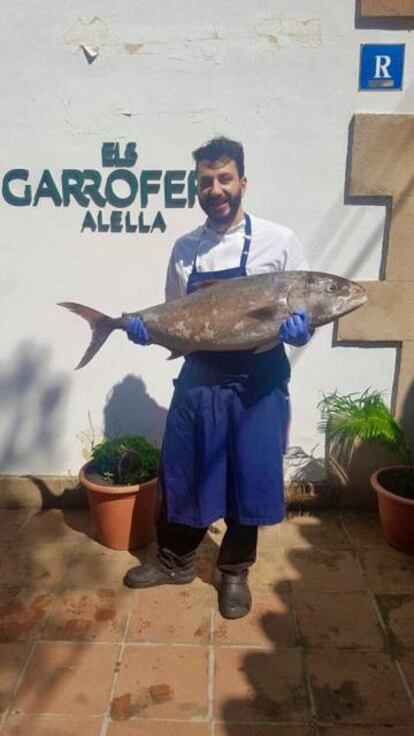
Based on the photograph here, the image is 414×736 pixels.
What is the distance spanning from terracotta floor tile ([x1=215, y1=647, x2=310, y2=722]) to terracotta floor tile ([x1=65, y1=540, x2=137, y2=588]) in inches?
37.9

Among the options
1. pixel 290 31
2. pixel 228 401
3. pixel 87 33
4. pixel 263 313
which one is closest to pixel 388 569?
pixel 228 401

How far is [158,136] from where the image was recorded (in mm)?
3879

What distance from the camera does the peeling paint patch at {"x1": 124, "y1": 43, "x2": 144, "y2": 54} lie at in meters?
3.77

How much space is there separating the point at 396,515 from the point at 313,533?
2.12 ft

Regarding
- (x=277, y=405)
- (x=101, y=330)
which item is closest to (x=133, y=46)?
(x=101, y=330)

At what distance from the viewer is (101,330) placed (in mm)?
3291

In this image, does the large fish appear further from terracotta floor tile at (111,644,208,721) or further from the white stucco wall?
terracotta floor tile at (111,644,208,721)

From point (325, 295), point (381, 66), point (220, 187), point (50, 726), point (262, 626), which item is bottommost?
point (50, 726)

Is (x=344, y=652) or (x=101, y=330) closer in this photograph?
(x=344, y=652)

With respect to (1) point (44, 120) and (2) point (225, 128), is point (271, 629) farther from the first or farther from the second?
(1) point (44, 120)

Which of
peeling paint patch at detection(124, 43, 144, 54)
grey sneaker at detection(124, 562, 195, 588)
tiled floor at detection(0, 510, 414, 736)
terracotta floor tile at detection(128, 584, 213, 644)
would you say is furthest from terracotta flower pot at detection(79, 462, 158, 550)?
peeling paint patch at detection(124, 43, 144, 54)

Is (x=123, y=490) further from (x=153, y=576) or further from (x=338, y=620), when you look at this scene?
(x=338, y=620)

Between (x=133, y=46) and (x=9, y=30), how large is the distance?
2.80 ft

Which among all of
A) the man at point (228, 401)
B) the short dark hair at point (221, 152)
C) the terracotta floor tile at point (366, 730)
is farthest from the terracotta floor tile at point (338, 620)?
the short dark hair at point (221, 152)
